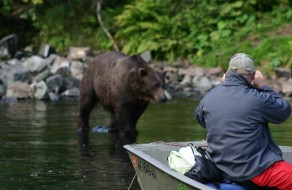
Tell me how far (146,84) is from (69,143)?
173 cm

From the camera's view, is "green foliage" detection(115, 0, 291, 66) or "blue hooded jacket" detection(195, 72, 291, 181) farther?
"green foliage" detection(115, 0, 291, 66)

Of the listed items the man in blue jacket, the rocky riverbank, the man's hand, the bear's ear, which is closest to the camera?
the man in blue jacket

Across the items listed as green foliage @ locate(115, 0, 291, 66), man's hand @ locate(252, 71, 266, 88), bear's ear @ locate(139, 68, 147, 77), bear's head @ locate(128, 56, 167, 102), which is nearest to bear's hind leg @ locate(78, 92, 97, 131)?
bear's head @ locate(128, 56, 167, 102)

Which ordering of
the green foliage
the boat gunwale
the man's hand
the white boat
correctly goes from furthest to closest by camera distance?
1. the green foliage
2. the man's hand
3. the white boat
4. the boat gunwale

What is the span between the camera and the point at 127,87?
643 inches

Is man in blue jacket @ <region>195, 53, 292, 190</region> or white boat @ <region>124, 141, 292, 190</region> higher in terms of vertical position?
man in blue jacket @ <region>195, 53, 292, 190</region>

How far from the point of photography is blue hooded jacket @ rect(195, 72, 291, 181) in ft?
27.3

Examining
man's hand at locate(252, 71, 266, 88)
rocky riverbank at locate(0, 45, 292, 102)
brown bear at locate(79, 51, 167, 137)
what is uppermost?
man's hand at locate(252, 71, 266, 88)

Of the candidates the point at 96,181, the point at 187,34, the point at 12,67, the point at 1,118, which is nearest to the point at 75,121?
the point at 1,118

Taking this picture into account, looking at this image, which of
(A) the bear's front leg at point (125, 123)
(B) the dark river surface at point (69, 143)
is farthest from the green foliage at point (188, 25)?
(A) the bear's front leg at point (125, 123)

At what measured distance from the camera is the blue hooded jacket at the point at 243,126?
832cm

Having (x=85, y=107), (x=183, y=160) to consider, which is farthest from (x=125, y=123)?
(x=183, y=160)

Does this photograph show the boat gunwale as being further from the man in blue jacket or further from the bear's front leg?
the bear's front leg

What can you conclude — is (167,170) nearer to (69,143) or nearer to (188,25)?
(69,143)
